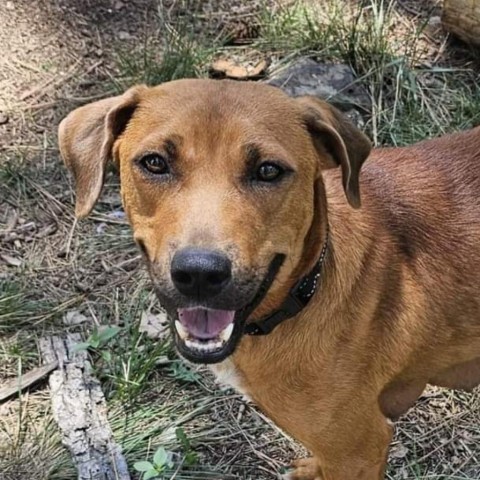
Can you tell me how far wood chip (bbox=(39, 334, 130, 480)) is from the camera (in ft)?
13.2

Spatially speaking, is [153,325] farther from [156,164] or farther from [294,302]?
[156,164]

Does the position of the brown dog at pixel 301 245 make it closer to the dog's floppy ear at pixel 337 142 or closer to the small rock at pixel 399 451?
the dog's floppy ear at pixel 337 142

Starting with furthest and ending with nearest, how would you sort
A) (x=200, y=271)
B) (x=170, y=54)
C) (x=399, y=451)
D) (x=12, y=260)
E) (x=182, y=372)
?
(x=170, y=54), (x=12, y=260), (x=182, y=372), (x=399, y=451), (x=200, y=271)

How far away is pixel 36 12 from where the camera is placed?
600 cm

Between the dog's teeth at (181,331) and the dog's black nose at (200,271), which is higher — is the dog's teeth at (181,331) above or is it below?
below

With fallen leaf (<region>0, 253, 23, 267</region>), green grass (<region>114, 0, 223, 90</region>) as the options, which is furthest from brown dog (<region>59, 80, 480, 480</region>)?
green grass (<region>114, 0, 223, 90</region>)

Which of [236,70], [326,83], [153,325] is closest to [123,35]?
[236,70]

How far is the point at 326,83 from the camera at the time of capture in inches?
226

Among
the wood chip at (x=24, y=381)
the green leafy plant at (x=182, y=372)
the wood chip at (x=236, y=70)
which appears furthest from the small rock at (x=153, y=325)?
the wood chip at (x=236, y=70)

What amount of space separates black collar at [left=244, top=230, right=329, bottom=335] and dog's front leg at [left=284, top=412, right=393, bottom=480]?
459mm

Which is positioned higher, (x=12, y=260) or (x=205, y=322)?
(x=205, y=322)

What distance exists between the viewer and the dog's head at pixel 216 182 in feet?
9.43

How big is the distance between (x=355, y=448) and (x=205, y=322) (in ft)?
2.89

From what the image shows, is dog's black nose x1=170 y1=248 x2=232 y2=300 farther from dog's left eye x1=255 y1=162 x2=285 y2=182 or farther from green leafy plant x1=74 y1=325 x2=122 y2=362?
green leafy plant x1=74 y1=325 x2=122 y2=362
